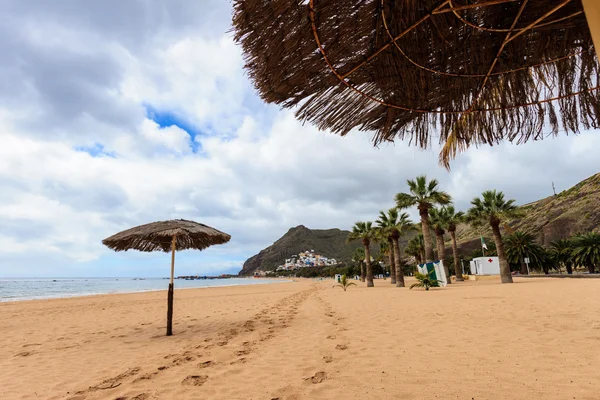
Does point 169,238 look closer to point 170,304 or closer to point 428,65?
point 170,304

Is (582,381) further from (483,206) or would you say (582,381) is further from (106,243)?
(483,206)

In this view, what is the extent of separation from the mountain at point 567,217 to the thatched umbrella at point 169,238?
4697cm

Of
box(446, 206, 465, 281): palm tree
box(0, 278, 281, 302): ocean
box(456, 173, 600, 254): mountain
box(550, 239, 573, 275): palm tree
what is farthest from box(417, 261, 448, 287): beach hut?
box(0, 278, 281, 302): ocean

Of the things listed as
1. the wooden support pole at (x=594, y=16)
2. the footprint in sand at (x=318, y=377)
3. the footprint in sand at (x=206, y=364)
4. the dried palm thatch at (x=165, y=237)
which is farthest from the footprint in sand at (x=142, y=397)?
the wooden support pole at (x=594, y=16)

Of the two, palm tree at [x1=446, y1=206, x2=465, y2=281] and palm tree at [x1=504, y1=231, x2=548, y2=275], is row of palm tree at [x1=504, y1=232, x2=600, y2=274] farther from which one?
palm tree at [x1=446, y1=206, x2=465, y2=281]

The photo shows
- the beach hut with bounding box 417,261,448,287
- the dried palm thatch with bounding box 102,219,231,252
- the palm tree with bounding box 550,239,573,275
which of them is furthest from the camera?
the palm tree with bounding box 550,239,573,275

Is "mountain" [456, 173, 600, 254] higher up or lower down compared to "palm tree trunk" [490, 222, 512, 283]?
higher up

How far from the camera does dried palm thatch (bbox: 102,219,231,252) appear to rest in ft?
24.6

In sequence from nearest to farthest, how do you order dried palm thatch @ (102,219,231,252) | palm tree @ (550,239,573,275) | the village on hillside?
dried palm thatch @ (102,219,231,252)
palm tree @ (550,239,573,275)
the village on hillside

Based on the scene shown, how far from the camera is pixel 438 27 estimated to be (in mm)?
2230

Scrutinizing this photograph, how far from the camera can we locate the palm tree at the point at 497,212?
2266 centimetres

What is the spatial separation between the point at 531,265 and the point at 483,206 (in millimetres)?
19621

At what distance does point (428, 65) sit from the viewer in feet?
8.18

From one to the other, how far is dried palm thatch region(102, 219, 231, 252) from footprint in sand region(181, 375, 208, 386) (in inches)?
150
